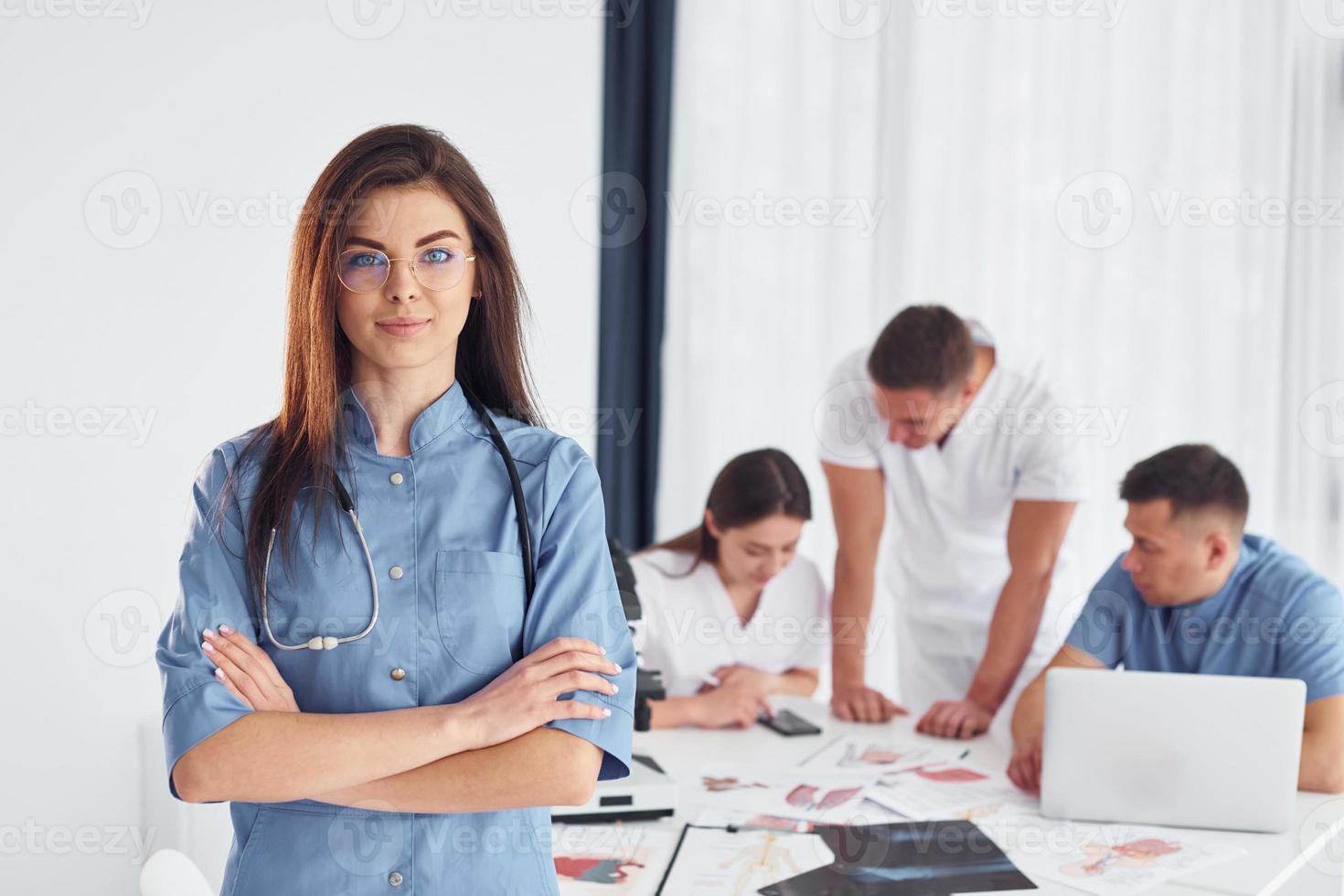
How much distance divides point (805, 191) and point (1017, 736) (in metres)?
2.34

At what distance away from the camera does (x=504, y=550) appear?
1.35 meters

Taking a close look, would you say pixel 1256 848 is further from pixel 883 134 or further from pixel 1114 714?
pixel 883 134

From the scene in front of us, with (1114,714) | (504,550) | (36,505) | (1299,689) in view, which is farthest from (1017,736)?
(36,505)

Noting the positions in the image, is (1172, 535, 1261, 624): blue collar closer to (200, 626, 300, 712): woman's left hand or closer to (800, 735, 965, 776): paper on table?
(800, 735, 965, 776): paper on table

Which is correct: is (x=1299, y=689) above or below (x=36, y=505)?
below

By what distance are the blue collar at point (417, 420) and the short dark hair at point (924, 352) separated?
156cm

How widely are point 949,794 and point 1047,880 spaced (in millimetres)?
398

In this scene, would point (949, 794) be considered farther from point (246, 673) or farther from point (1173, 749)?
point (246, 673)

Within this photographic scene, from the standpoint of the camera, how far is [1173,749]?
6.45 ft

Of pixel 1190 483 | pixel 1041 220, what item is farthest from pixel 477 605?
pixel 1041 220

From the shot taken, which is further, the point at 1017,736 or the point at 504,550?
the point at 1017,736

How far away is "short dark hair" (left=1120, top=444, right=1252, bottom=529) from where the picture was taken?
2.30m

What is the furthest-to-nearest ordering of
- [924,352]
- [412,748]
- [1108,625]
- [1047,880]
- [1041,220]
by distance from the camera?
[1041,220] < [924,352] < [1108,625] < [1047,880] < [412,748]

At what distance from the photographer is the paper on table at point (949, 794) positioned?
2045 millimetres
